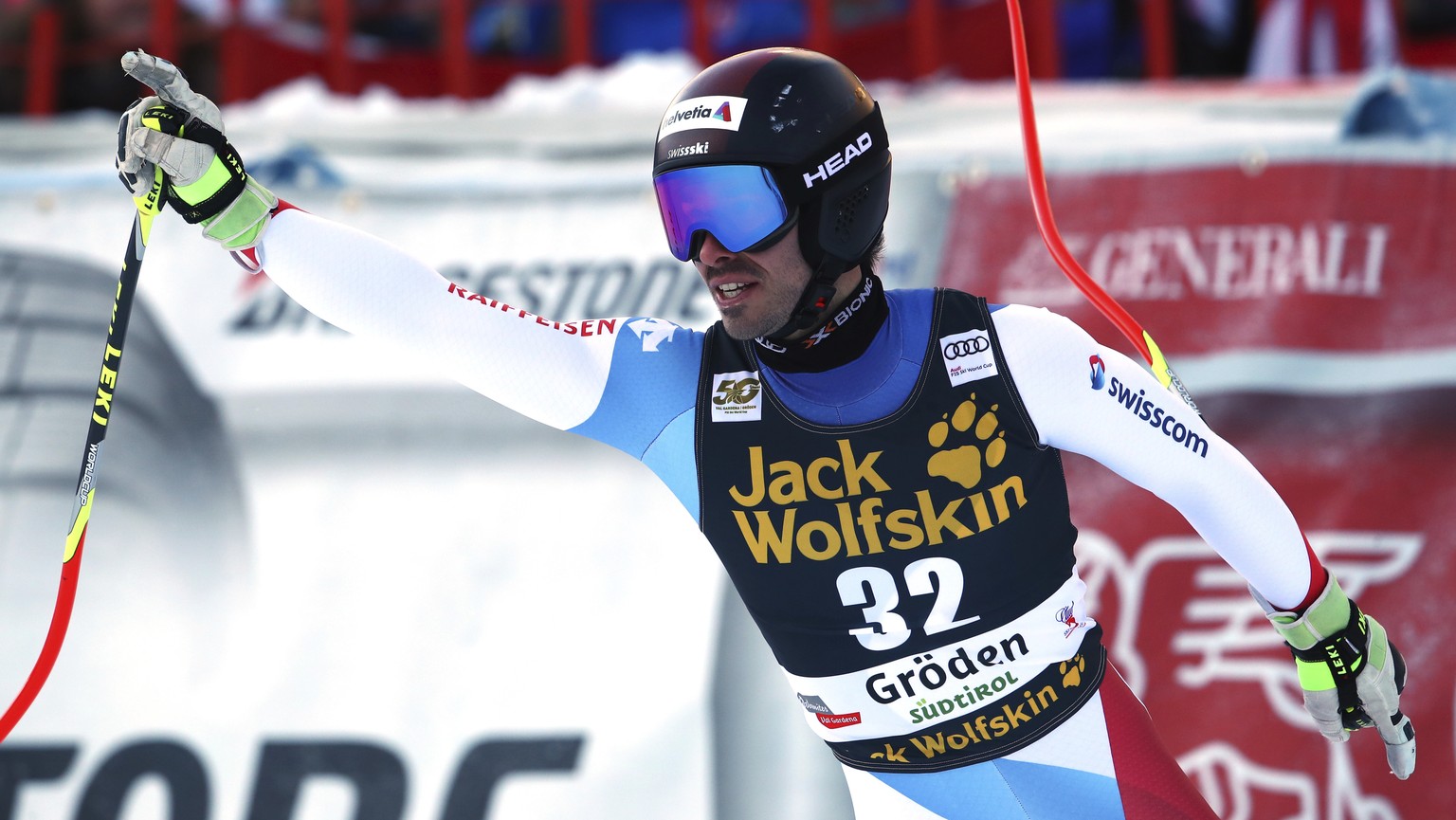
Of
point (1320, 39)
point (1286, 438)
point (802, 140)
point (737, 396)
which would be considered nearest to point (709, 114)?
point (802, 140)

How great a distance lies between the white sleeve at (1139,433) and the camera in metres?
2.16

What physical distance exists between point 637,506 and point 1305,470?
1752mm

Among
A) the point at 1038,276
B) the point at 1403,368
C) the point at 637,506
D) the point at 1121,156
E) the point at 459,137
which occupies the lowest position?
the point at 1403,368

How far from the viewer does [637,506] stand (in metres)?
3.89

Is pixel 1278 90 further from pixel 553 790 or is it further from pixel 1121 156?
pixel 553 790

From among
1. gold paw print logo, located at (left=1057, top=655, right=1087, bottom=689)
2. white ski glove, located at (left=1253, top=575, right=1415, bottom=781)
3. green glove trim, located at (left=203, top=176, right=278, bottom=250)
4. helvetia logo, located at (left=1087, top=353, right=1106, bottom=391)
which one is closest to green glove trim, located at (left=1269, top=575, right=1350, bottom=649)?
white ski glove, located at (left=1253, top=575, right=1415, bottom=781)

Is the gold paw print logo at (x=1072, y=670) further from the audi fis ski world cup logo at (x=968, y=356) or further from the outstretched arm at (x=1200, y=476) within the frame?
the audi fis ski world cup logo at (x=968, y=356)

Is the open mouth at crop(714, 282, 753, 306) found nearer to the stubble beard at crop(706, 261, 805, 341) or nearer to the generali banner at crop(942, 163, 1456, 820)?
the stubble beard at crop(706, 261, 805, 341)

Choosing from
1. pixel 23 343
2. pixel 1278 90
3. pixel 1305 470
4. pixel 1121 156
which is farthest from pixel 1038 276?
pixel 23 343

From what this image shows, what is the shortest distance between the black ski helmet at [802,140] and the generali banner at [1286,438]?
5.87 feet

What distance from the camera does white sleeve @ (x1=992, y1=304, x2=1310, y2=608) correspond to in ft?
7.09

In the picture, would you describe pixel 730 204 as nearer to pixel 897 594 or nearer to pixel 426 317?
pixel 426 317

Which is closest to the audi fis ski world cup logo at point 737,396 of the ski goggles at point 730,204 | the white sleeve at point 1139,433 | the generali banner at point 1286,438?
the ski goggles at point 730,204

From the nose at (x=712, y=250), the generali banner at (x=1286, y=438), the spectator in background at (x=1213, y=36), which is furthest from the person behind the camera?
the spectator in background at (x=1213, y=36)
